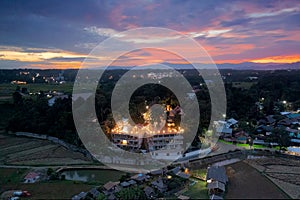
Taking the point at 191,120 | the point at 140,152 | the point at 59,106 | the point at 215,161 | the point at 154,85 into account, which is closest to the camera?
the point at 215,161

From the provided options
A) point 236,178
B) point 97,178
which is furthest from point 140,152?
point 236,178

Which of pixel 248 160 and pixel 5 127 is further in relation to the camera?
pixel 5 127

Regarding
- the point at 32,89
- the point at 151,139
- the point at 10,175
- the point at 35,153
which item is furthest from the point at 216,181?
the point at 32,89

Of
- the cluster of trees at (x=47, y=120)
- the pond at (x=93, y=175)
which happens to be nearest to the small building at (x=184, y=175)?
the pond at (x=93, y=175)

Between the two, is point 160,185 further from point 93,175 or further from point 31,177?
point 31,177

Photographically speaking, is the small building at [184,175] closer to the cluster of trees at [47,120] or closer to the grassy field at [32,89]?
the cluster of trees at [47,120]

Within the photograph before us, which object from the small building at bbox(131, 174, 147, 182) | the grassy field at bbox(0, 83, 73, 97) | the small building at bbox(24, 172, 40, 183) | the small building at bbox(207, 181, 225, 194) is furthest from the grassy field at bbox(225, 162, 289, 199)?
the grassy field at bbox(0, 83, 73, 97)

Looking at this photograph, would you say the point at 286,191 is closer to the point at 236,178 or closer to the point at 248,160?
the point at 236,178

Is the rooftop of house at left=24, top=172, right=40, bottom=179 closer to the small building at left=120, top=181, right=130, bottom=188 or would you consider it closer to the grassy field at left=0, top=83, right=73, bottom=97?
the small building at left=120, top=181, right=130, bottom=188
